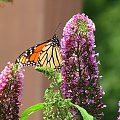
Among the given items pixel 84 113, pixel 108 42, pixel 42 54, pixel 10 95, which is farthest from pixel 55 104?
pixel 108 42

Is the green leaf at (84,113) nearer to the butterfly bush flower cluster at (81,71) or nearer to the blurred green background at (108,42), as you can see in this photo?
the butterfly bush flower cluster at (81,71)

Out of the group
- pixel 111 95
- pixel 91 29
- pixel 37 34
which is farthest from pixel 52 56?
pixel 111 95

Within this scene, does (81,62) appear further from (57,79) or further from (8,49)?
(8,49)

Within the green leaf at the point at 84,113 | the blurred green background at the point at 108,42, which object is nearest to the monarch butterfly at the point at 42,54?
the green leaf at the point at 84,113

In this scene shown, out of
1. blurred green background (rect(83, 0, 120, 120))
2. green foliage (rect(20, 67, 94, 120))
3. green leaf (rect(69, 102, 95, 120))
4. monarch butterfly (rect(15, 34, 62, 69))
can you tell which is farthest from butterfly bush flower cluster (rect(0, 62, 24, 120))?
blurred green background (rect(83, 0, 120, 120))

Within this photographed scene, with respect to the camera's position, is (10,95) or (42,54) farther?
(42,54)

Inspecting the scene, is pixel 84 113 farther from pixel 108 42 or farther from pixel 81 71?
pixel 108 42

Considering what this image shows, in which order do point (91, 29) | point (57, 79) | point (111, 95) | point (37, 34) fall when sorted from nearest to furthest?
point (57, 79), point (91, 29), point (37, 34), point (111, 95)
